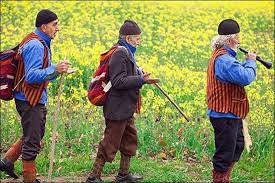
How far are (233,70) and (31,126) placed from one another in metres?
2.01

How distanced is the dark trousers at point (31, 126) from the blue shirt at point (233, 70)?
5.81ft

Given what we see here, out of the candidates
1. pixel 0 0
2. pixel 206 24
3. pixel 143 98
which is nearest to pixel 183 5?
pixel 206 24

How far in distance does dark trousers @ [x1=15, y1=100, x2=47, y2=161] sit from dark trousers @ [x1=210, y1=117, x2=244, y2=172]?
1.70 m

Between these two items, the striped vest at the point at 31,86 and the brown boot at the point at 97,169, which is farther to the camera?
the brown boot at the point at 97,169

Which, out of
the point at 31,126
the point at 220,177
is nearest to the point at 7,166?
the point at 31,126

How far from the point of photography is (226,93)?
5.71 metres

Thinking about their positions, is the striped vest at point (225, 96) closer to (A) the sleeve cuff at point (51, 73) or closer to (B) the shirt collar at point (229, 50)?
(B) the shirt collar at point (229, 50)

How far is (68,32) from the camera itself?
1266cm

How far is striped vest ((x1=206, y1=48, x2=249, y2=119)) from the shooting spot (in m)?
5.71

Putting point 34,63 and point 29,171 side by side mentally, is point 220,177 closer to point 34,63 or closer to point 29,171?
point 29,171

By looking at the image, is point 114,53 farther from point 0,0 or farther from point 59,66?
point 0,0

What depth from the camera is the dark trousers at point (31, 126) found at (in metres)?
5.80

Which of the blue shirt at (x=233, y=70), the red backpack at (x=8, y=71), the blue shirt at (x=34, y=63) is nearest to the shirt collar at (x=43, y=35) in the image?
the blue shirt at (x=34, y=63)

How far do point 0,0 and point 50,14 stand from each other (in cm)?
919
